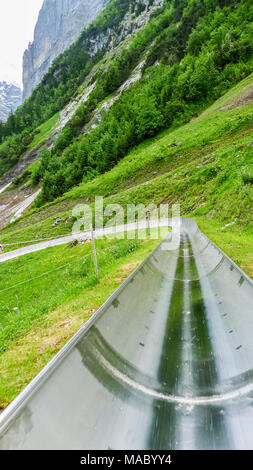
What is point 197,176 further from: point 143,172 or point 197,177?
point 143,172

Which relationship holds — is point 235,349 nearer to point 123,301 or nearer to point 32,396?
point 123,301

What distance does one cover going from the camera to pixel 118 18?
157875 millimetres

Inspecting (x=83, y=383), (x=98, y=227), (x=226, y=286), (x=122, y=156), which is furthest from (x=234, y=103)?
(x=83, y=383)

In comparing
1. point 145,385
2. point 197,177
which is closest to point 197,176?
point 197,177

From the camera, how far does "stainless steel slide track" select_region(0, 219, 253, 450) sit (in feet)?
6.96

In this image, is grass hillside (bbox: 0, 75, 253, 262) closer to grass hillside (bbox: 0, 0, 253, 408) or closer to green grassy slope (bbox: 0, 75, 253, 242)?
green grassy slope (bbox: 0, 75, 253, 242)

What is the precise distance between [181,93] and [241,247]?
2105 inches

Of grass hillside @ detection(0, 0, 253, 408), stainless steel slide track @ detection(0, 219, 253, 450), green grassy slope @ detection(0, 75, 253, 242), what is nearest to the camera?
stainless steel slide track @ detection(0, 219, 253, 450)

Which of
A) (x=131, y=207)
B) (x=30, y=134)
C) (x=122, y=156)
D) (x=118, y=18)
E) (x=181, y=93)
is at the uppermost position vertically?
(x=118, y=18)

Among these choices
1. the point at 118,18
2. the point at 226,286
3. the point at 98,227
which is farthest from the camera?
the point at 118,18

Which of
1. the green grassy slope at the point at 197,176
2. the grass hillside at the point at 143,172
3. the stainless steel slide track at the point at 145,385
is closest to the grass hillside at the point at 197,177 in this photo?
the green grassy slope at the point at 197,176

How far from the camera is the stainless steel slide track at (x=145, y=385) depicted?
2121 mm

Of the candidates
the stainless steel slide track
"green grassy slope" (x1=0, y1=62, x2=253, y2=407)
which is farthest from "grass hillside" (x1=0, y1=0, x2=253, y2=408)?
the stainless steel slide track

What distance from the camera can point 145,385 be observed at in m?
2.97
